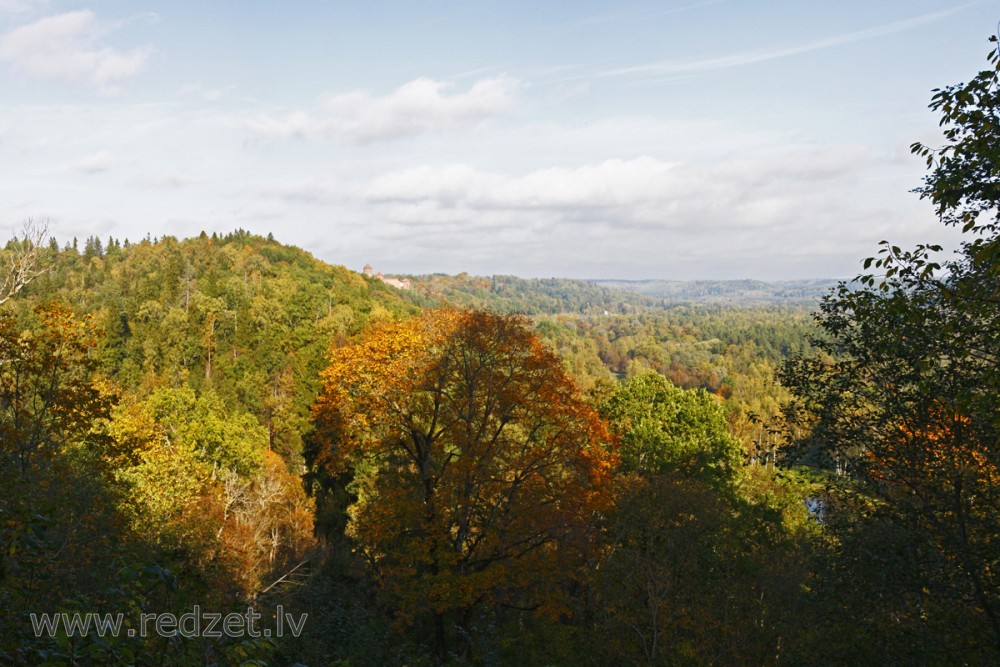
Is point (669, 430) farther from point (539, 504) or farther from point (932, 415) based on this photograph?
point (932, 415)

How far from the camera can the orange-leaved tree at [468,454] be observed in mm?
17578

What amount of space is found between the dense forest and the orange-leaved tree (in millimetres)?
93

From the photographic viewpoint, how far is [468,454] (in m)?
17.9

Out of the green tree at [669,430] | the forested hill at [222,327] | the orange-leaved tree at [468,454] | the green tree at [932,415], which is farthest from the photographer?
the forested hill at [222,327]

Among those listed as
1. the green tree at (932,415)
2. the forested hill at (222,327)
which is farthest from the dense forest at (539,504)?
the forested hill at (222,327)

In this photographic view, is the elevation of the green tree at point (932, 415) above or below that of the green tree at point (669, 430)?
above

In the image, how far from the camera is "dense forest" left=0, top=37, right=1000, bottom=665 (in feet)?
27.3

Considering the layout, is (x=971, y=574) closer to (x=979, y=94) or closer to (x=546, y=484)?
(x=979, y=94)

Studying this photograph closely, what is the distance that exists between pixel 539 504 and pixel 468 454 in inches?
99.2

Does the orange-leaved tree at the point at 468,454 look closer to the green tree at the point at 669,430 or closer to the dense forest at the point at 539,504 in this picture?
the dense forest at the point at 539,504

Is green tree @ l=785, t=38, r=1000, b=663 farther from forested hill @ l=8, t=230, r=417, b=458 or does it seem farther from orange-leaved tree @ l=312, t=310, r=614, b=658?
forested hill @ l=8, t=230, r=417, b=458

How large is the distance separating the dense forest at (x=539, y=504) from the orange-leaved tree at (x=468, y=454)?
0.09 m

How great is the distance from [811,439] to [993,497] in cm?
269

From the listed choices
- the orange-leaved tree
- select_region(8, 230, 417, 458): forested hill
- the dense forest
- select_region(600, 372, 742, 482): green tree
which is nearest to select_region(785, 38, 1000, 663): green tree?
the dense forest
